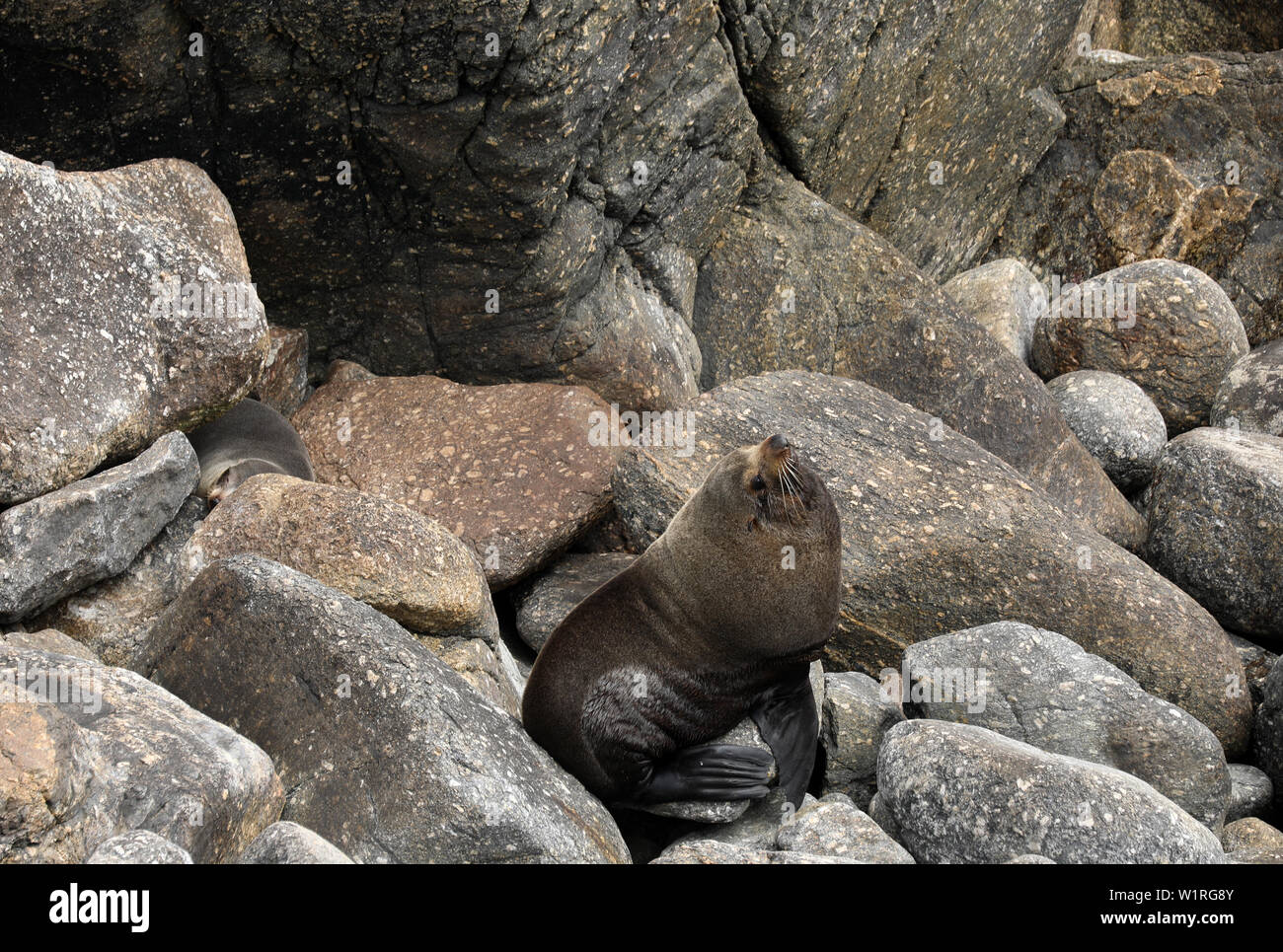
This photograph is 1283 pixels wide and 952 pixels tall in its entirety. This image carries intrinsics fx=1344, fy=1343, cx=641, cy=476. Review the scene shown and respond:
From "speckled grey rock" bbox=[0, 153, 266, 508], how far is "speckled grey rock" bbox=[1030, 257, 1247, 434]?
23.0 ft

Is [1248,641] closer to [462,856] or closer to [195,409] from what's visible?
[462,856]

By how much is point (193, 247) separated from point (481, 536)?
92.6 inches

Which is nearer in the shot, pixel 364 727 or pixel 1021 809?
pixel 364 727

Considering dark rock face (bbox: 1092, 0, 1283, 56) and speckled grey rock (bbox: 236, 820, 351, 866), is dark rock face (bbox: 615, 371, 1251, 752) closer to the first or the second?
speckled grey rock (bbox: 236, 820, 351, 866)

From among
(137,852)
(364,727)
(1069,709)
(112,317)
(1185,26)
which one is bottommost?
(1069,709)

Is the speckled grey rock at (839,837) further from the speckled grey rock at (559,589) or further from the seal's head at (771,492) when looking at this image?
the speckled grey rock at (559,589)

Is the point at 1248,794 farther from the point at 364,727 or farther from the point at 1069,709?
the point at 364,727

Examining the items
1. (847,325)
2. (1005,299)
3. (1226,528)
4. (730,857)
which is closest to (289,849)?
(730,857)

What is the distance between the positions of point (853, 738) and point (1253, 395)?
6060 mm

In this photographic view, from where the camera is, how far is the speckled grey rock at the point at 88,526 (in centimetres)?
603

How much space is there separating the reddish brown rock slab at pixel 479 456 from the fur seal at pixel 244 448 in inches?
18.7

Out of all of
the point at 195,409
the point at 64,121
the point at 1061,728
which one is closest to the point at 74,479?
the point at 195,409

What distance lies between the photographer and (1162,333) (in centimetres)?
1106

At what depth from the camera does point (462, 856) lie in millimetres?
4824
